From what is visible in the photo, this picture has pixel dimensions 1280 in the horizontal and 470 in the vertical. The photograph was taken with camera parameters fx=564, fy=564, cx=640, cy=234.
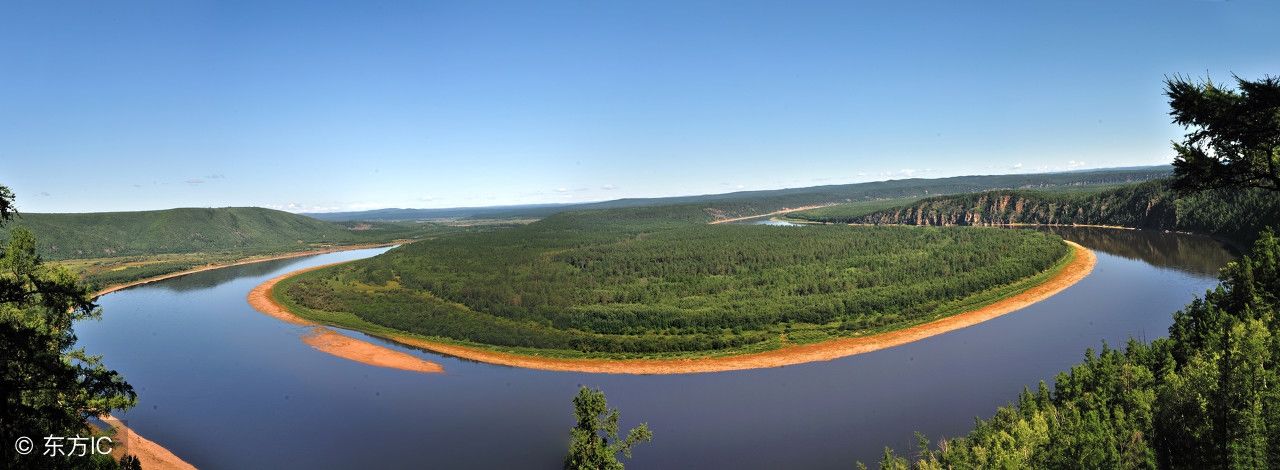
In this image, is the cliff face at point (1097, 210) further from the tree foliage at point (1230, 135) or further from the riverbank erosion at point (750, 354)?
the tree foliage at point (1230, 135)

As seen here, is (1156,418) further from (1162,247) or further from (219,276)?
(219,276)

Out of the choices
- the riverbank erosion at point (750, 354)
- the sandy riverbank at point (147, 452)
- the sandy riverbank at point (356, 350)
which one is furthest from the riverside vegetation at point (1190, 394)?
the sandy riverbank at point (356, 350)

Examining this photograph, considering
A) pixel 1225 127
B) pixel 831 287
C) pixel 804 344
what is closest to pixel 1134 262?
pixel 831 287

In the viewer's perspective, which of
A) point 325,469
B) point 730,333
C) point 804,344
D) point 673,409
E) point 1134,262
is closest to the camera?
point 325,469

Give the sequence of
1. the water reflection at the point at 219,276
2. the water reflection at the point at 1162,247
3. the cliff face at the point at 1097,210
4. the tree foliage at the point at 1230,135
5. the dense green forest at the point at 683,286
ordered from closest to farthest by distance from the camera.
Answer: the tree foliage at the point at 1230,135 → the dense green forest at the point at 683,286 → the water reflection at the point at 1162,247 → the water reflection at the point at 219,276 → the cliff face at the point at 1097,210

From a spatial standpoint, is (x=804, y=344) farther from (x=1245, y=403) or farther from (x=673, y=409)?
(x=1245, y=403)

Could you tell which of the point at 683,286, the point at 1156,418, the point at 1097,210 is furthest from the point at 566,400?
the point at 1097,210

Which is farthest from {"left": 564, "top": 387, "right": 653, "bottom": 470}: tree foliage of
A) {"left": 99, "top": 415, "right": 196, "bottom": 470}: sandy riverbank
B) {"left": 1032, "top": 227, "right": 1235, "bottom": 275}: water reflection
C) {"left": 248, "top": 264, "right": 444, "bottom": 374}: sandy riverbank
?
{"left": 1032, "top": 227, "right": 1235, "bottom": 275}: water reflection

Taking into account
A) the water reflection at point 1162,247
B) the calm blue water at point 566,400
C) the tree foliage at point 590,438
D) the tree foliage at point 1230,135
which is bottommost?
the calm blue water at point 566,400
